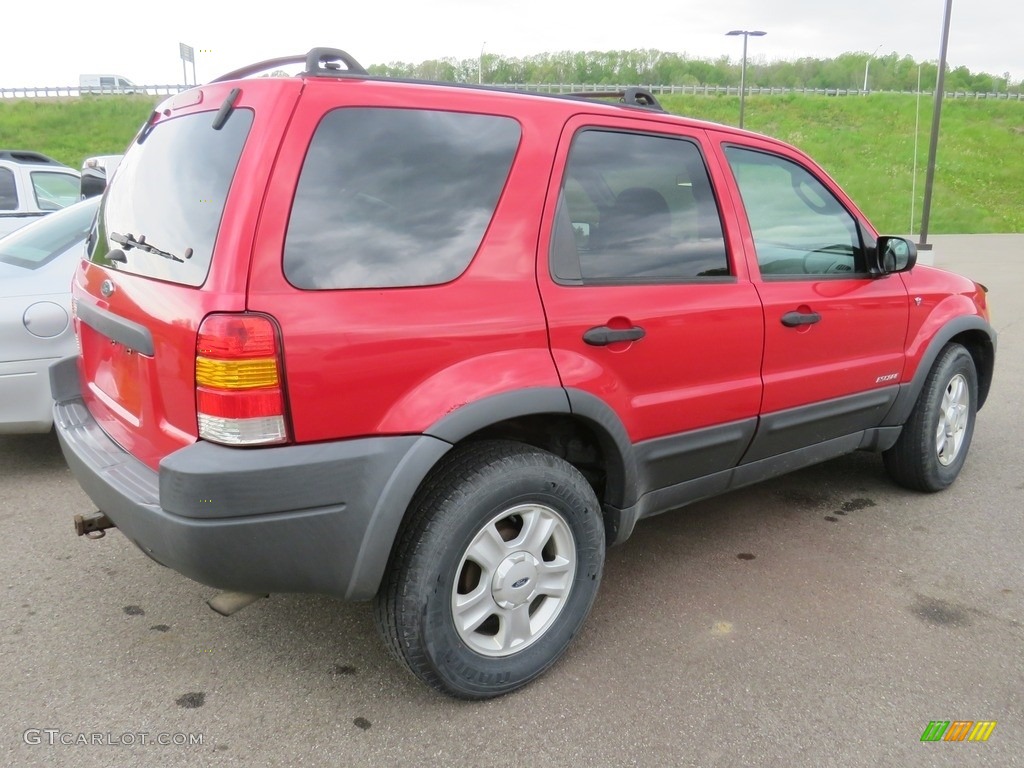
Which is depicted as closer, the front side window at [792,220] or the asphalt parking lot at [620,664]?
the asphalt parking lot at [620,664]

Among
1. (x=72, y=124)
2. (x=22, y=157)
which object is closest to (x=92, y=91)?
(x=72, y=124)

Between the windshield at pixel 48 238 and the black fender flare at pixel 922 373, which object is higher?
the windshield at pixel 48 238

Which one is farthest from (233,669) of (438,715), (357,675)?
(438,715)

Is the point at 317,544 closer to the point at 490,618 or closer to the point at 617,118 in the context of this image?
the point at 490,618

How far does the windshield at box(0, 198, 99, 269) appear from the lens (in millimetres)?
4297

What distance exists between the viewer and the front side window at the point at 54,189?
29.1 ft

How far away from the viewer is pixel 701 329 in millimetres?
2830

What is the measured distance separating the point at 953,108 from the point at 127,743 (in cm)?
5794

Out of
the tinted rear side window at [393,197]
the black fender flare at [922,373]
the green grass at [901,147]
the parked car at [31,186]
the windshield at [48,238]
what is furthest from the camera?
the green grass at [901,147]

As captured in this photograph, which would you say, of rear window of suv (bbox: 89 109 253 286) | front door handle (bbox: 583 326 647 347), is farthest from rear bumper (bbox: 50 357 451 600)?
front door handle (bbox: 583 326 647 347)

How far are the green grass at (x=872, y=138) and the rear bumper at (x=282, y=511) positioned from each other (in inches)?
1128

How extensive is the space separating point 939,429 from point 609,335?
2.43m
